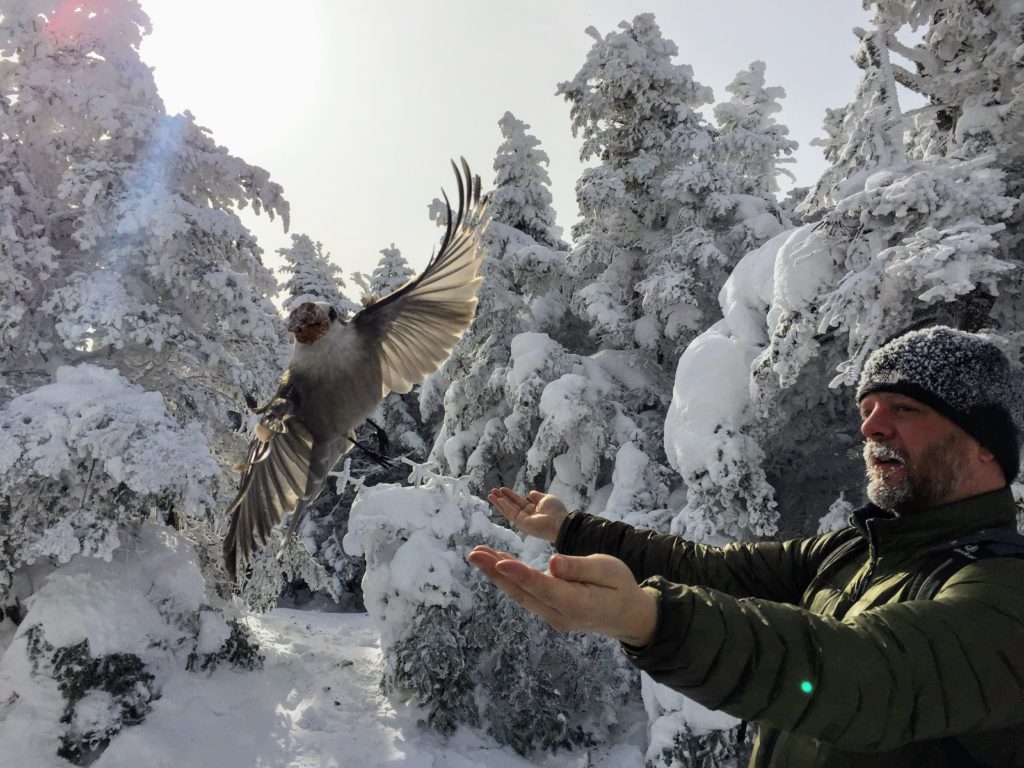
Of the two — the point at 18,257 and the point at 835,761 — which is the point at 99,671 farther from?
the point at 835,761

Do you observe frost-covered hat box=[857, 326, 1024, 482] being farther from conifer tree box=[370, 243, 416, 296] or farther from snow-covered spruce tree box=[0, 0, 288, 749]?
conifer tree box=[370, 243, 416, 296]

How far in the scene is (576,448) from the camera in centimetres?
1003

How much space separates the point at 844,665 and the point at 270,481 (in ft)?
5.17

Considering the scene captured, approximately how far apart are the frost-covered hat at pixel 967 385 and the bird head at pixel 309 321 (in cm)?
154

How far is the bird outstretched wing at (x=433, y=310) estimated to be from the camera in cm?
245

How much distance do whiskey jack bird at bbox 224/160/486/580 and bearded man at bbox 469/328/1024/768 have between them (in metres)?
1.09

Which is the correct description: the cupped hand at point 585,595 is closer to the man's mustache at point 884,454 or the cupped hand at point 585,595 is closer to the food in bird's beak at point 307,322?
the man's mustache at point 884,454

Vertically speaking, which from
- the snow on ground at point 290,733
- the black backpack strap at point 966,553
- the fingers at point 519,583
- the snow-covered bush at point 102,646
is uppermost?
the black backpack strap at point 966,553

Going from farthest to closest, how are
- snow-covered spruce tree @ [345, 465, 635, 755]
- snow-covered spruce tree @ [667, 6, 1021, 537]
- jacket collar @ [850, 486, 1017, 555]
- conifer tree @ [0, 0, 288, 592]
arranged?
snow-covered spruce tree @ [345, 465, 635, 755], conifer tree @ [0, 0, 288, 592], snow-covered spruce tree @ [667, 6, 1021, 537], jacket collar @ [850, 486, 1017, 555]

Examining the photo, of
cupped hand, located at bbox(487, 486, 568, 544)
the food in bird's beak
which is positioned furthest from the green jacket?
the food in bird's beak

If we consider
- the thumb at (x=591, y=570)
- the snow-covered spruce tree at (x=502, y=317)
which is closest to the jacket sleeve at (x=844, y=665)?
the thumb at (x=591, y=570)

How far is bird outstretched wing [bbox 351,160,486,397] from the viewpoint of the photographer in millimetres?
2451

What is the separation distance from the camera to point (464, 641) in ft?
29.1

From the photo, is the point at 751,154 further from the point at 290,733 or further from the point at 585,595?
the point at 585,595
